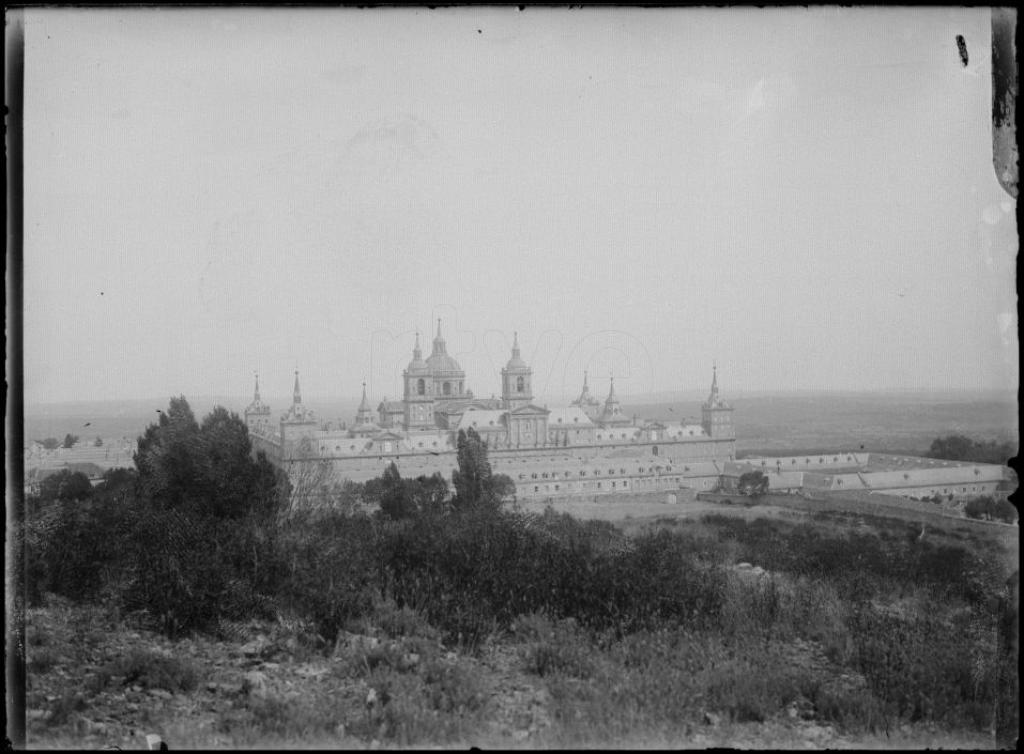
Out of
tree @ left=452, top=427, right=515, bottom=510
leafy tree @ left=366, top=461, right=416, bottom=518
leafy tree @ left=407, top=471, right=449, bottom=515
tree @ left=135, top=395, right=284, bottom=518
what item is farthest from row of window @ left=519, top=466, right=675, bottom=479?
tree @ left=135, top=395, right=284, bottom=518

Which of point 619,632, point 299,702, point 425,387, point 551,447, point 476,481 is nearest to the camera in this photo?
point 299,702

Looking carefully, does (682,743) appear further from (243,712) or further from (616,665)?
(243,712)

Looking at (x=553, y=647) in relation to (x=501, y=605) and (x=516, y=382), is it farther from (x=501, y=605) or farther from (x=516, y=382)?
(x=516, y=382)

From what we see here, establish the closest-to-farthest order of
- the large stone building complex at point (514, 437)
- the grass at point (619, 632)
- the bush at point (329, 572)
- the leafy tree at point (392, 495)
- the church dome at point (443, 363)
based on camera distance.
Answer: the grass at point (619, 632), the bush at point (329, 572), the church dome at point (443, 363), the leafy tree at point (392, 495), the large stone building complex at point (514, 437)

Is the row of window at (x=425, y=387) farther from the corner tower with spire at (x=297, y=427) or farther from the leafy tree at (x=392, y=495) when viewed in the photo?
the corner tower with spire at (x=297, y=427)

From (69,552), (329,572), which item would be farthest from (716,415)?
(69,552)

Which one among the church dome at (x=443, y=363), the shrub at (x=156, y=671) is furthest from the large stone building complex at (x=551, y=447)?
the shrub at (x=156, y=671)
